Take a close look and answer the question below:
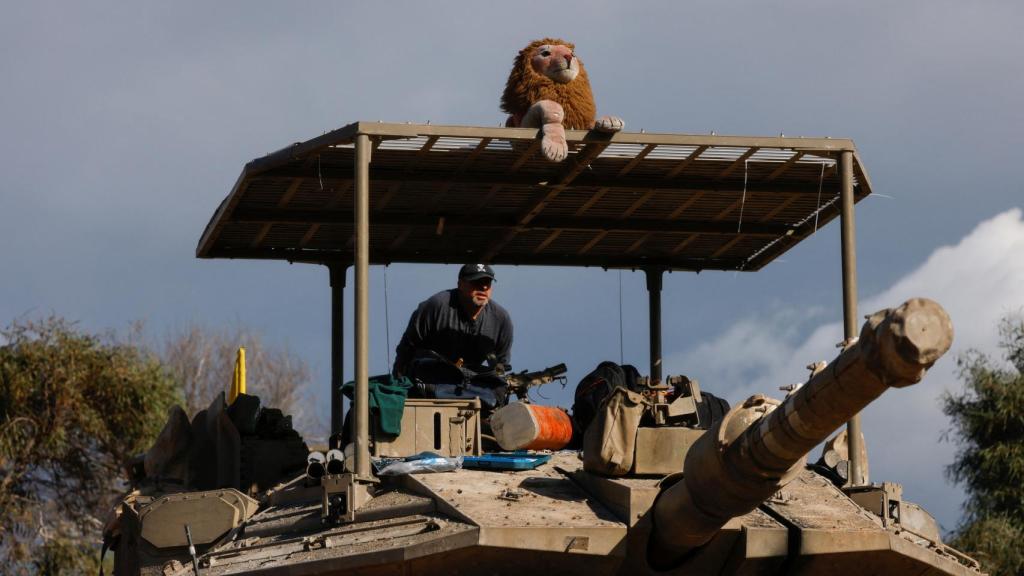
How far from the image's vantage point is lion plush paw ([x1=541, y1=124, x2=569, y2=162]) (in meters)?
18.0

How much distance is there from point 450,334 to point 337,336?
240 cm

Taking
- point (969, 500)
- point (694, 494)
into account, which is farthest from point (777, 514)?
point (969, 500)

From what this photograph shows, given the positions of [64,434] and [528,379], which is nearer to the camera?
[528,379]

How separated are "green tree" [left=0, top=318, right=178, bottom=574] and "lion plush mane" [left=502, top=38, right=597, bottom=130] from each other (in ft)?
74.3

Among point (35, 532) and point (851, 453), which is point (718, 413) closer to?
point (851, 453)

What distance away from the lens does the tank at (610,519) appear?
1349 cm

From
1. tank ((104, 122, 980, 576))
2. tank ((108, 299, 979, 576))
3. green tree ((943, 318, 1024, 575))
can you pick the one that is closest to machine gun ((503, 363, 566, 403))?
tank ((104, 122, 980, 576))

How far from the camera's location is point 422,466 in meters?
16.2

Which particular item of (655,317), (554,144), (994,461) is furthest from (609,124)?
(994,461)

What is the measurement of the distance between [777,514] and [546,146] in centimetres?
429

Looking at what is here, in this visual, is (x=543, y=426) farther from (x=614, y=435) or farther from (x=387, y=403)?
(x=614, y=435)

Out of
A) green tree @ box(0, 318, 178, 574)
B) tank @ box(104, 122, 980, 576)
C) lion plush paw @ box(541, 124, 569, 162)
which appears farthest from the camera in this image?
green tree @ box(0, 318, 178, 574)

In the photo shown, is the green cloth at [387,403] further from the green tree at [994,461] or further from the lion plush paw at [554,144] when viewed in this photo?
the green tree at [994,461]

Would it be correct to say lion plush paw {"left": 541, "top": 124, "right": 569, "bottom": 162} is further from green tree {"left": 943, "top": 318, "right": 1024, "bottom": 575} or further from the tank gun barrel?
green tree {"left": 943, "top": 318, "right": 1024, "bottom": 575}
